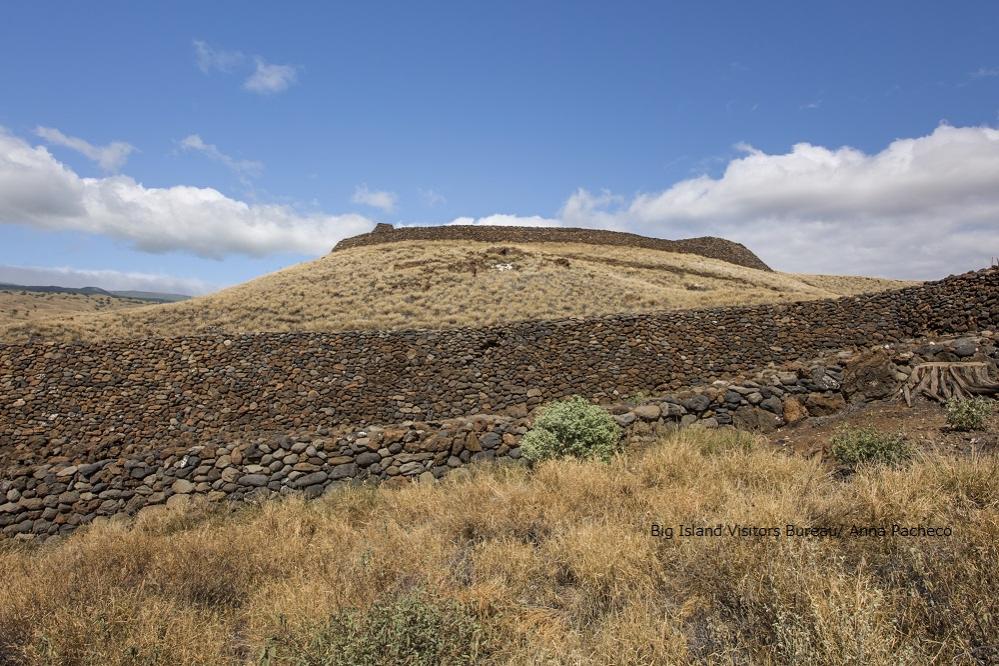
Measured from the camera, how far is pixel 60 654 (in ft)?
10.6

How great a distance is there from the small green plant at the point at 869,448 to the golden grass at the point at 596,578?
1.64 ft

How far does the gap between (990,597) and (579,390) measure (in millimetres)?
11905

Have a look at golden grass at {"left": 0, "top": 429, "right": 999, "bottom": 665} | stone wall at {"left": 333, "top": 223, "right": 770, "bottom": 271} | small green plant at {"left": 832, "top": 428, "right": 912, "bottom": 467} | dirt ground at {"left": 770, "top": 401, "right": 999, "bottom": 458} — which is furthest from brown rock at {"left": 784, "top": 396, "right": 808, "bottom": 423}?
stone wall at {"left": 333, "top": 223, "right": 770, "bottom": 271}

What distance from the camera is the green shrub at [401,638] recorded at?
2867mm

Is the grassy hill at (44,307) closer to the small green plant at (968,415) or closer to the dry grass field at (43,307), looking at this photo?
the dry grass field at (43,307)

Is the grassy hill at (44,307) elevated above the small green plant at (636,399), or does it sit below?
above

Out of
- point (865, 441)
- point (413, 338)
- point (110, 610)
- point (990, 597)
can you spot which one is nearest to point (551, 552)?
point (990, 597)

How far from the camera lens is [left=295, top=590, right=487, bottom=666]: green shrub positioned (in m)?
2.87

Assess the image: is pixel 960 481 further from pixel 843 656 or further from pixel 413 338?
pixel 413 338

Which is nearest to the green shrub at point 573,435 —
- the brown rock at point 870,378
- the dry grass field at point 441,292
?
the brown rock at point 870,378

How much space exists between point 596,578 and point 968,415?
5929 millimetres

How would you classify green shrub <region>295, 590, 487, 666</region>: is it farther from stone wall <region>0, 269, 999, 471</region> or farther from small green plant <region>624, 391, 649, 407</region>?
stone wall <region>0, 269, 999, 471</region>

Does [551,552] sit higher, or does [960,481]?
[960,481]

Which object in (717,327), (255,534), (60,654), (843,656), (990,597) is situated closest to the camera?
(843,656)
